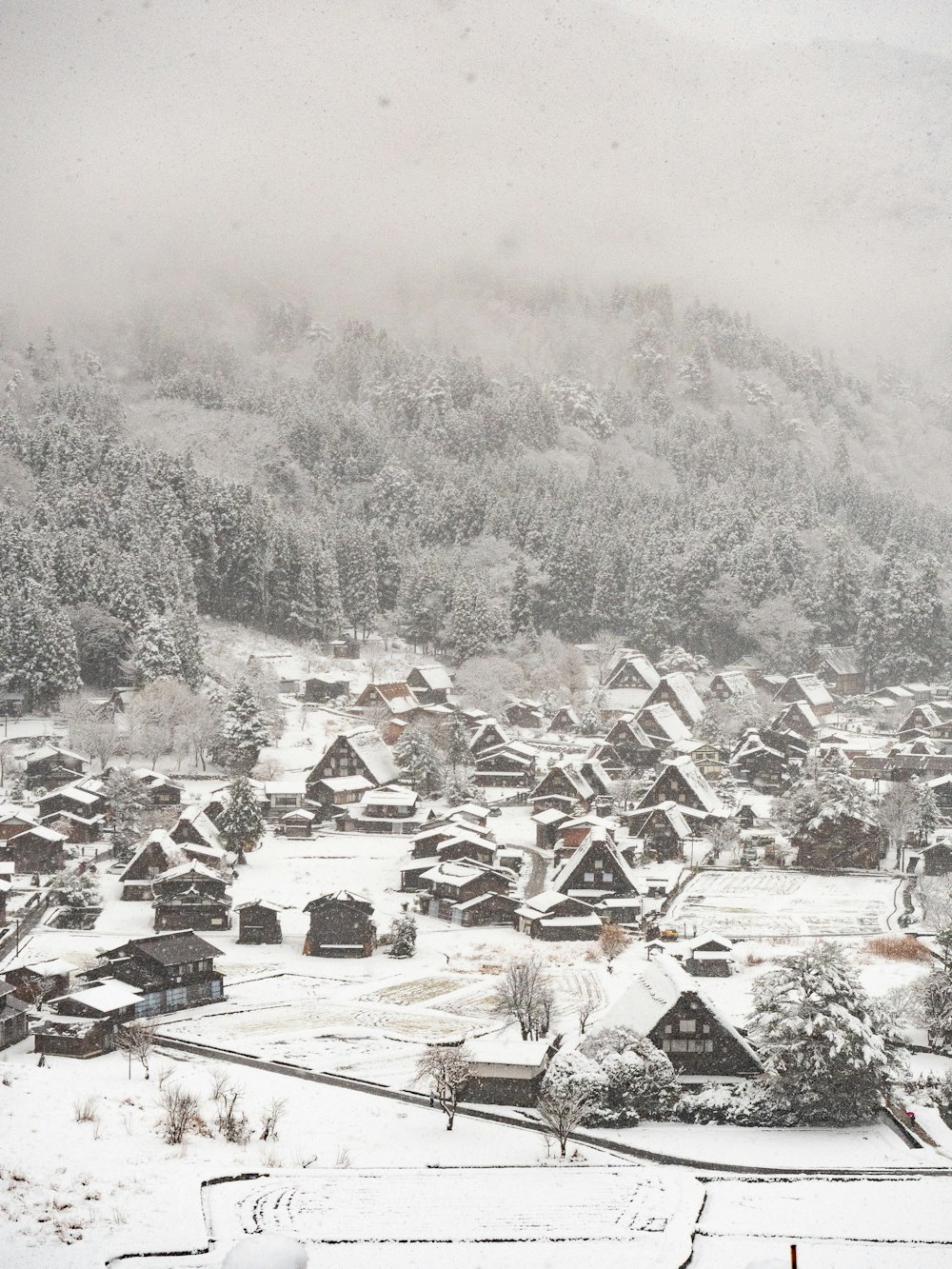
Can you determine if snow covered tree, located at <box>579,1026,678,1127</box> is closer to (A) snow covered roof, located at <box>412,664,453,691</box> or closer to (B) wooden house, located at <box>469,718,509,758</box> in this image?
(B) wooden house, located at <box>469,718,509,758</box>

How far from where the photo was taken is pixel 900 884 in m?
40.3

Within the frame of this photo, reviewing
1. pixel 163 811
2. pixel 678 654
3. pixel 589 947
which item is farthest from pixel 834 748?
pixel 163 811

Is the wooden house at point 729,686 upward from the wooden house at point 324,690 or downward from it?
downward

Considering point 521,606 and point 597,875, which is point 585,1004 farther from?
point 521,606

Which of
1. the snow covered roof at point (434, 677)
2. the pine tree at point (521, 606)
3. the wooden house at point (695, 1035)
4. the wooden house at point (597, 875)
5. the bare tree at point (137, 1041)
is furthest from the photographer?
the pine tree at point (521, 606)

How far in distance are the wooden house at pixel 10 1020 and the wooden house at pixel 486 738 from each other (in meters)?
31.9

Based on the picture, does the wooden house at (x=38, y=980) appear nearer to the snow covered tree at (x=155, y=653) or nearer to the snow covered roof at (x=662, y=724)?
the snow covered tree at (x=155, y=653)

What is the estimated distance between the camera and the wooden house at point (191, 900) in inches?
1391

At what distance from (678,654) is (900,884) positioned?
116ft

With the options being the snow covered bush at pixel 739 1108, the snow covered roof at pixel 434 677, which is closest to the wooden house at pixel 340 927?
the snow covered bush at pixel 739 1108

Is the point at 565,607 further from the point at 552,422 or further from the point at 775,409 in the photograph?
the point at 775,409

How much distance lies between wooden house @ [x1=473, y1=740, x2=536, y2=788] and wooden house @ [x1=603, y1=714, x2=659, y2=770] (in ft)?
18.2

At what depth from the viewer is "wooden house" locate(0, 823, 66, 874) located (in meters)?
40.4

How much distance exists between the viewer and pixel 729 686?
70.2m
